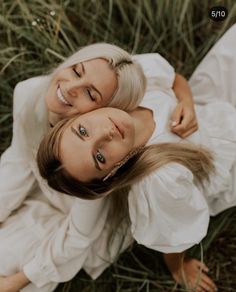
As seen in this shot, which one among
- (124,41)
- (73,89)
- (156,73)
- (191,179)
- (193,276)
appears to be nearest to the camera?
(73,89)

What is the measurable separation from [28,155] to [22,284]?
0.44 meters

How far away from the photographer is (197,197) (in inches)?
64.9

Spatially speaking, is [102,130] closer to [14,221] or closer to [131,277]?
[14,221]

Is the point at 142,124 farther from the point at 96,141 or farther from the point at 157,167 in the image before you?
the point at 96,141

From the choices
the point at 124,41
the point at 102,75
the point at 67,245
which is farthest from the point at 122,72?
the point at 124,41

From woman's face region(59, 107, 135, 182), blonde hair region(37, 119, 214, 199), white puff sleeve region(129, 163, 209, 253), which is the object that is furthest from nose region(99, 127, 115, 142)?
white puff sleeve region(129, 163, 209, 253)

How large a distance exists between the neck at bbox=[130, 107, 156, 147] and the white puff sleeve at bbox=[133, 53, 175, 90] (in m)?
0.17

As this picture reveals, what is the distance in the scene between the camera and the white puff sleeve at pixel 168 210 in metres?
1.55

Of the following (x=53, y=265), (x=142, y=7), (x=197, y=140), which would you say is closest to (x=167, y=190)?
(x=197, y=140)

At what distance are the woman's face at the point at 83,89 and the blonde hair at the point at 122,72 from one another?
0.07ft

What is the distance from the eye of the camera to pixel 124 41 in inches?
90.5

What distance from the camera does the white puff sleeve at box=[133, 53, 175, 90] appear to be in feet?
5.99

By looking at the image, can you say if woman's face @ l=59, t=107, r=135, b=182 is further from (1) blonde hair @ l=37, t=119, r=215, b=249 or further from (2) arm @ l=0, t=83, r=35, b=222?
(2) arm @ l=0, t=83, r=35, b=222

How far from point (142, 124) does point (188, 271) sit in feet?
2.09
